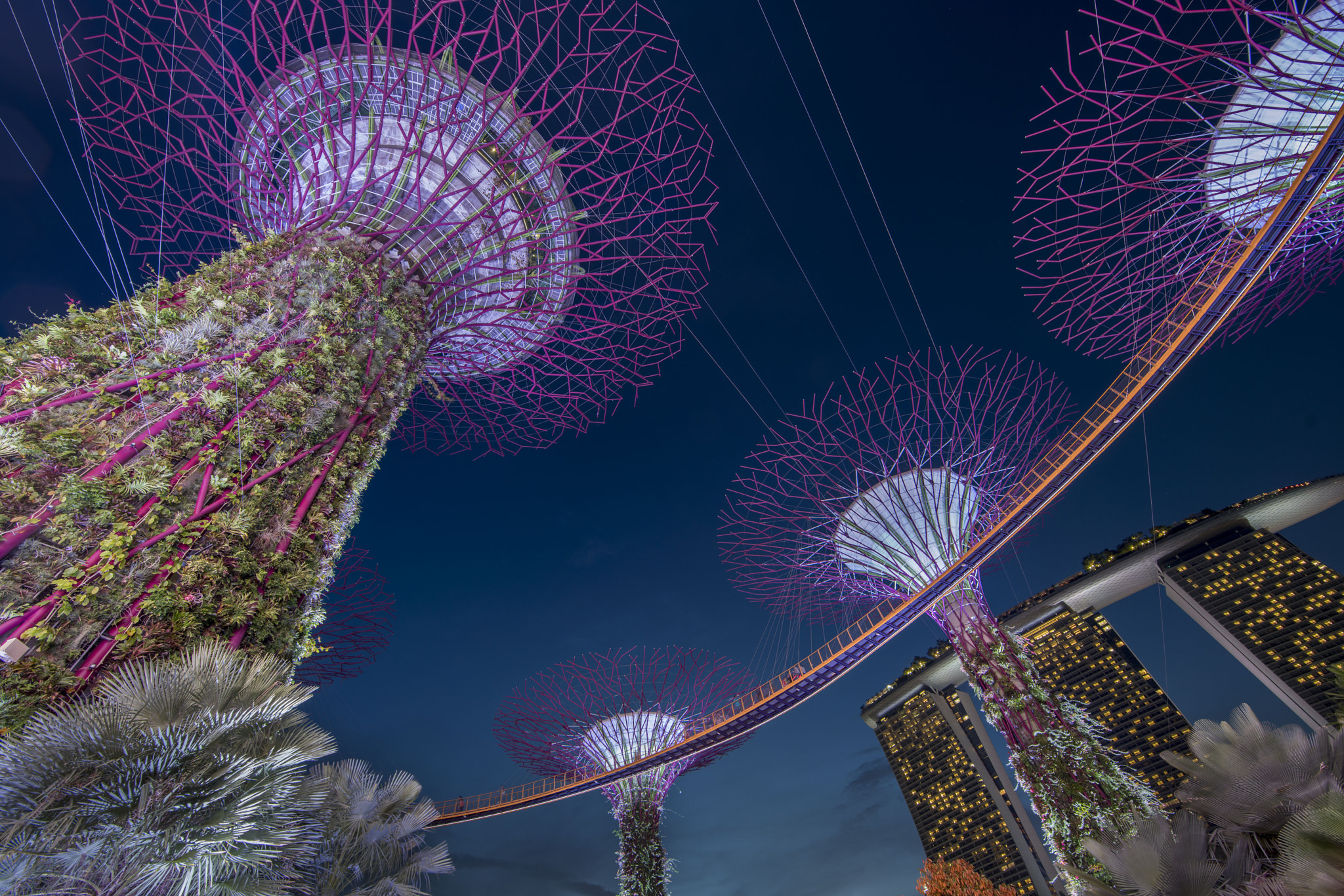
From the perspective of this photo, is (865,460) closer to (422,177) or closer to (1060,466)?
(1060,466)

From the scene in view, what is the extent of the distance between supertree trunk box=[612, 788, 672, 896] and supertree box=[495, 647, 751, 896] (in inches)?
5.7

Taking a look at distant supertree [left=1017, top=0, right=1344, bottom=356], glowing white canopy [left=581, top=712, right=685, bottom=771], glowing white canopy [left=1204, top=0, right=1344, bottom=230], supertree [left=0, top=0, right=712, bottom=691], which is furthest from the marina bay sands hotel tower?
supertree [left=0, top=0, right=712, bottom=691]

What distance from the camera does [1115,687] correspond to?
185 feet

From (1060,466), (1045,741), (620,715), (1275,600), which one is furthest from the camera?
(1275,600)

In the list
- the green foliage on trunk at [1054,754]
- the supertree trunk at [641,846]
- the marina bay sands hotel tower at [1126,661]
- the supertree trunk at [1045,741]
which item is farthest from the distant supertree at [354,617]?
the marina bay sands hotel tower at [1126,661]

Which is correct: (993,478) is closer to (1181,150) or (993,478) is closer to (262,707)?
(1181,150)

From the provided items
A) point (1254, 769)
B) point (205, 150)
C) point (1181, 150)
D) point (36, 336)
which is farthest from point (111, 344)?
point (1181, 150)

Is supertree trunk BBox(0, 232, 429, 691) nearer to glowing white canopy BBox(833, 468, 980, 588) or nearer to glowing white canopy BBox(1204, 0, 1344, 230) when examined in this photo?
glowing white canopy BBox(833, 468, 980, 588)

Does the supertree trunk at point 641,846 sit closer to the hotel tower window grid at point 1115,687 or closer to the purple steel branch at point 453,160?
the purple steel branch at point 453,160

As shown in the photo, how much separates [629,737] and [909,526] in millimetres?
13411

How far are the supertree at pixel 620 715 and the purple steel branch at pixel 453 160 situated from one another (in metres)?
12.3

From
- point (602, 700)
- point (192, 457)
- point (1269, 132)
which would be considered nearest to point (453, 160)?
point (192, 457)

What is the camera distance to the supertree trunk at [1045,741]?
11.4 meters

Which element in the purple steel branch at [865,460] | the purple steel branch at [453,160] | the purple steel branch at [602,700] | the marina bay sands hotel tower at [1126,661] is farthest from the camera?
the marina bay sands hotel tower at [1126,661]
